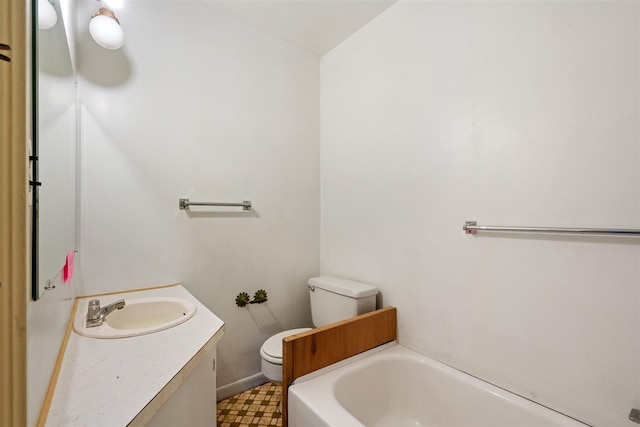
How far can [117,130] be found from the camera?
1525mm

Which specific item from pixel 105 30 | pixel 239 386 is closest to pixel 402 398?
pixel 239 386

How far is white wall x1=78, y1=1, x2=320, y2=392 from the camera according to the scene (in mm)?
1499

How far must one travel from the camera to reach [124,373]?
0.80m

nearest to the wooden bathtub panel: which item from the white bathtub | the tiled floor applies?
the white bathtub

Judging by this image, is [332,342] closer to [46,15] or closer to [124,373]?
[124,373]

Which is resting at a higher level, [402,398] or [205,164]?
[205,164]

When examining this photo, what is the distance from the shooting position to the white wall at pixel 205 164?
1499 millimetres

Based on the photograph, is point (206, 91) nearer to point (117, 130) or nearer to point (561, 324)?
point (117, 130)

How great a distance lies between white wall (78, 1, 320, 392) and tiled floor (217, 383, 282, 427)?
0.41 ft

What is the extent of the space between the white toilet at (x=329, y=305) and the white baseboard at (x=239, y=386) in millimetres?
359

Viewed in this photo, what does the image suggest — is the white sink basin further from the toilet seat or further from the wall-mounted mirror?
the wall-mounted mirror

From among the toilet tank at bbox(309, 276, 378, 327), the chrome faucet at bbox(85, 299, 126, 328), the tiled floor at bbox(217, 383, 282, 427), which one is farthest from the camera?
the toilet tank at bbox(309, 276, 378, 327)

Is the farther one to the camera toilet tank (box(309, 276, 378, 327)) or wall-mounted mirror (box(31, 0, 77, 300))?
toilet tank (box(309, 276, 378, 327))

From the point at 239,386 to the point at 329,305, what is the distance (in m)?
0.79
